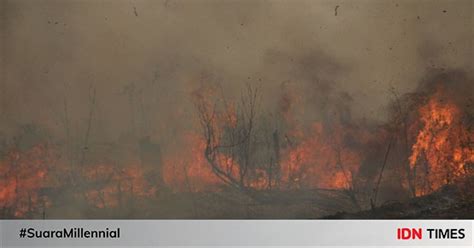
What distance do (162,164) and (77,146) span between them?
2.87ft

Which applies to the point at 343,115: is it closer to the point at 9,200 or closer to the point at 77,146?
the point at 77,146

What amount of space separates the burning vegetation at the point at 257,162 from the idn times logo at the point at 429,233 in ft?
1.11

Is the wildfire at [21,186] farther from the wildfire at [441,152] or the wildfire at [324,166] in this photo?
the wildfire at [441,152]

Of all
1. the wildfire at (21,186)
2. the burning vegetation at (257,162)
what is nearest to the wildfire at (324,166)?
the burning vegetation at (257,162)

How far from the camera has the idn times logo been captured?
16.8 ft

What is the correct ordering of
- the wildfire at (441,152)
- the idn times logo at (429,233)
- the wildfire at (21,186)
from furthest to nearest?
1. the wildfire at (21,186)
2. the wildfire at (441,152)
3. the idn times logo at (429,233)

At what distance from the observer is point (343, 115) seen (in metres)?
5.29

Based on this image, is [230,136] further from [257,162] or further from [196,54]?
[196,54]

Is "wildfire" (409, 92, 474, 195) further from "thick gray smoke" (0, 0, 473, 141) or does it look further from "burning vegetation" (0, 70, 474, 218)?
"thick gray smoke" (0, 0, 473, 141)

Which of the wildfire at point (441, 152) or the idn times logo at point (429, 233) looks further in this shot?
the wildfire at point (441, 152)

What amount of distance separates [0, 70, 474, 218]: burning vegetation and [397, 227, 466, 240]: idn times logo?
34cm

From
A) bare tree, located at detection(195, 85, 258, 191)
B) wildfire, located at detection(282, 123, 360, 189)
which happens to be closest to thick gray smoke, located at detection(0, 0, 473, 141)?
bare tree, located at detection(195, 85, 258, 191)

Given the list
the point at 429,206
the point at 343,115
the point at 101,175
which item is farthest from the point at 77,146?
the point at 429,206

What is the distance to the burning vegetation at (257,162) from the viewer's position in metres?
5.25
